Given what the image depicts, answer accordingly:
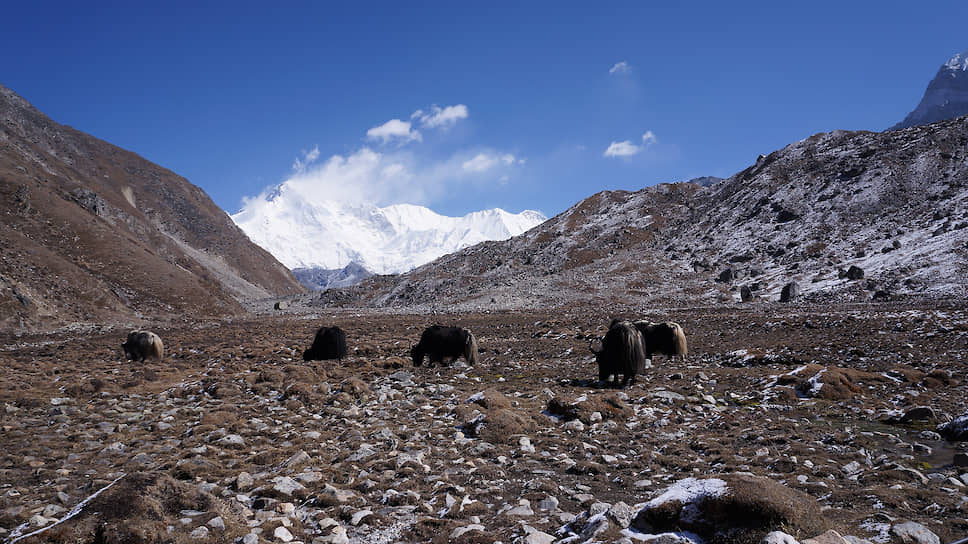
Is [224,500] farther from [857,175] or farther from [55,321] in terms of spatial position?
[857,175]

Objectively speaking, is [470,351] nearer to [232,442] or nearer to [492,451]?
[492,451]

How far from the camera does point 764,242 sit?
207ft

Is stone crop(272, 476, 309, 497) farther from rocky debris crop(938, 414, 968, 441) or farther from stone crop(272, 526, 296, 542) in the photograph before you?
rocky debris crop(938, 414, 968, 441)

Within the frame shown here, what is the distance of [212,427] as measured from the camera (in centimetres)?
1027

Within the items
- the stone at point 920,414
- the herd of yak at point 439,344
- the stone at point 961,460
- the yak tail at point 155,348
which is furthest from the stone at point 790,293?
the yak tail at point 155,348

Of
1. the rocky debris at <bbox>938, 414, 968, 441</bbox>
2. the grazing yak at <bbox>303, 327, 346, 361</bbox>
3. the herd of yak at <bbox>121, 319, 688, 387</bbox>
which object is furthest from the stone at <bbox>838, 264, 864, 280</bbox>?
the grazing yak at <bbox>303, 327, 346, 361</bbox>

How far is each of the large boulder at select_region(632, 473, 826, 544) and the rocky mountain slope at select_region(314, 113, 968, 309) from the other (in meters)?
40.8

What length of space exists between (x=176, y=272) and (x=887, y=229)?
81.7 meters

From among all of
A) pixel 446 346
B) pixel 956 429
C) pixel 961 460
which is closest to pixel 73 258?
pixel 446 346

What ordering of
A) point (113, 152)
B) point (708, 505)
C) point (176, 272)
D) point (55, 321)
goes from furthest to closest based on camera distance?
1. point (113, 152)
2. point (176, 272)
3. point (55, 321)
4. point (708, 505)

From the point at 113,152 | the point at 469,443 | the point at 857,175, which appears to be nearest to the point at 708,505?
the point at 469,443

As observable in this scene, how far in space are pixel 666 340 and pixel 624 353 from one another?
671 cm

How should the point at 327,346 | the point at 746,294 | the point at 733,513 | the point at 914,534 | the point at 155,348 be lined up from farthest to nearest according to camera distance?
the point at 746,294 < the point at 155,348 < the point at 327,346 < the point at 914,534 < the point at 733,513

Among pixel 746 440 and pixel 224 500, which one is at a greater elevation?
pixel 224 500
